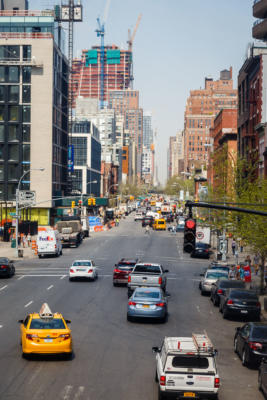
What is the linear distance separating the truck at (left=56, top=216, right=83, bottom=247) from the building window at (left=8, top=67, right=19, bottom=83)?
38970 millimetres

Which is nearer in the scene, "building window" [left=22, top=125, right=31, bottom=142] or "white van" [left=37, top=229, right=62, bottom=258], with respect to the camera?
"white van" [left=37, top=229, right=62, bottom=258]

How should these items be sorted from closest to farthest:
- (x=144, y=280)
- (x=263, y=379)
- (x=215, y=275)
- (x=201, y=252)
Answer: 1. (x=263, y=379)
2. (x=144, y=280)
3. (x=215, y=275)
4. (x=201, y=252)

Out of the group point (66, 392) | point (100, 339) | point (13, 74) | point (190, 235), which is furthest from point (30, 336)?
point (13, 74)

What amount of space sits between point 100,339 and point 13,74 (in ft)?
294

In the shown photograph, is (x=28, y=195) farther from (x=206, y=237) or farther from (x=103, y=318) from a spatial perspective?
(x=103, y=318)

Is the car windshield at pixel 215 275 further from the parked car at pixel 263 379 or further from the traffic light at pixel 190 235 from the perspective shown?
the parked car at pixel 263 379

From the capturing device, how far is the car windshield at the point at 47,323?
19.6 metres

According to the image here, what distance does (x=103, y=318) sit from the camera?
2734 centimetres

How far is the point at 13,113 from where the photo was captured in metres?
106

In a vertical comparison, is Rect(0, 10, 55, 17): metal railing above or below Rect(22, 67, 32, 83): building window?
above

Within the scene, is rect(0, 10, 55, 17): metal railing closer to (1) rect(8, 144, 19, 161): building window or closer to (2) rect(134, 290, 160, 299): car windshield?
(1) rect(8, 144, 19, 161): building window

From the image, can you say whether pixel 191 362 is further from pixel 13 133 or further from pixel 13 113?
pixel 13 113

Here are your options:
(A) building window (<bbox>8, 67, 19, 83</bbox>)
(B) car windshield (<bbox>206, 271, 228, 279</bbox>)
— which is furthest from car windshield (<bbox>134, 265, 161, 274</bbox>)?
(A) building window (<bbox>8, 67, 19, 83</bbox>)

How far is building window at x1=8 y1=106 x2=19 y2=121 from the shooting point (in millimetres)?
106062
